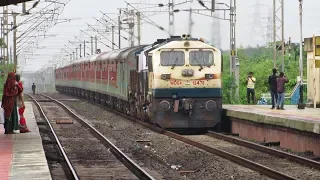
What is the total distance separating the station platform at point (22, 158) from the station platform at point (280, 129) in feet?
20.2

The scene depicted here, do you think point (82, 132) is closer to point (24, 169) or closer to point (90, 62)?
point (24, 169)

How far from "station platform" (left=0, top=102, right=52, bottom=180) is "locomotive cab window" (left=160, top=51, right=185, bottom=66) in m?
4.92

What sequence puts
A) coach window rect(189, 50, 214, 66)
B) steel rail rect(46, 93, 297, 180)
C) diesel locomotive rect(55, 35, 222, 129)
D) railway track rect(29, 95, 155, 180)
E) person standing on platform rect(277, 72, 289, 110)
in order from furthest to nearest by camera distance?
person standing on platform rect(277, 72, 289, 110) < coach window rect(189, 50, 214, 66) < diesel locomotive rect(55, 35, 222, 129) < railway track rect(29, 95, 155, 180) < steel rail rect(46, 93, 297, 180)

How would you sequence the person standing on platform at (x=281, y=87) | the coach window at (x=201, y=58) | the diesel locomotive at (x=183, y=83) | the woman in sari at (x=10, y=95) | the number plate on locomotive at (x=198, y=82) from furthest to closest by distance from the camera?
the person standing on platform at (x=281, y=87), the coach window at (x=201, y=58), the number plate on locomotive at (x=198, y=82), the diesel locomotive at (x=183, y=83), the woman in sari at (x=10, y=95)

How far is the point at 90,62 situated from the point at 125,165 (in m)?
32.6

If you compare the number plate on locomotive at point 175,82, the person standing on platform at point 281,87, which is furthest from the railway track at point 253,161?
the person standing on platform at point 281,87

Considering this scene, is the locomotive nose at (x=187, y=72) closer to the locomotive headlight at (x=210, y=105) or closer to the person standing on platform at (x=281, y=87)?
the locomotive headlight at (x=210, y=105)

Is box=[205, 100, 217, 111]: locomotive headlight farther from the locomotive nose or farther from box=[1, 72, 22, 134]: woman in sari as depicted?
box=[1, 72, 22, 134]: woman in sari

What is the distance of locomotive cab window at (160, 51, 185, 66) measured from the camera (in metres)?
22.8

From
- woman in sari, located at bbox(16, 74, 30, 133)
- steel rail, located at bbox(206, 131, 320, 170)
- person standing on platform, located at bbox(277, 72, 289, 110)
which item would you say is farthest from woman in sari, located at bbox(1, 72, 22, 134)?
person standing on platform, located at bbox(277, 72, 289, 110)

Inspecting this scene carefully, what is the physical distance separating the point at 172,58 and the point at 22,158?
9666 mm

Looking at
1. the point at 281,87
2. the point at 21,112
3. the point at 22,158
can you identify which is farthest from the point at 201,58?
the point at 22,158

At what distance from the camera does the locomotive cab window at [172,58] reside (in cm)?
2277

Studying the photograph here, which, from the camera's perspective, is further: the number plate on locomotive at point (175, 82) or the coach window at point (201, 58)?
the coach window at point (201, 58)
